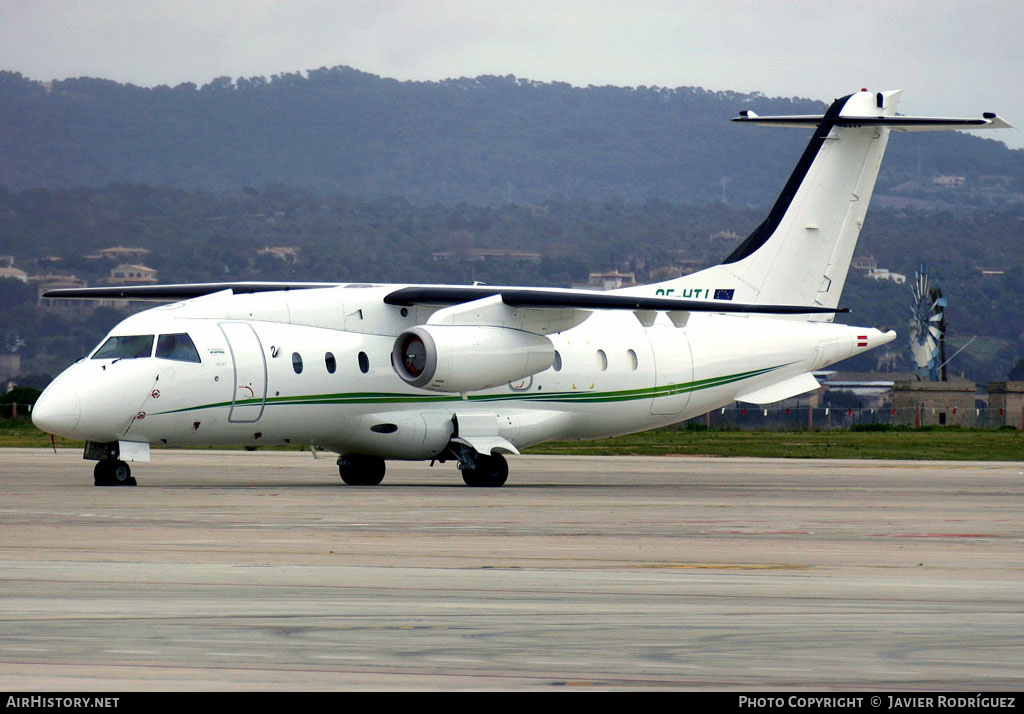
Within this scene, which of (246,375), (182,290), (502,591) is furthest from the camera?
(182,290)

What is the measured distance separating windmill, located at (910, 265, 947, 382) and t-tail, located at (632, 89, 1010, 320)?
6759 cm

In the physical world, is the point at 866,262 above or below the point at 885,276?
above

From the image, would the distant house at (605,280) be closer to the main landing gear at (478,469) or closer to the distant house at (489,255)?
the distant house at (489,255)

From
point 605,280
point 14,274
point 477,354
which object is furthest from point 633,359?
point 605,280

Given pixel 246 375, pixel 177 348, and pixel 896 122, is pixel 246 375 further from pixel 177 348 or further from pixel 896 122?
pixel 896 122

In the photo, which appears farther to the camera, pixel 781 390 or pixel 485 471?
pixel 781 390

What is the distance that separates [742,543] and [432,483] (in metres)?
12.2

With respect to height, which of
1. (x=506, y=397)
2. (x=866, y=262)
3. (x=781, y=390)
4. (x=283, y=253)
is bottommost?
(x=781, y=390)

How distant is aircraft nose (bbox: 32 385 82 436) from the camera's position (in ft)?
73.1

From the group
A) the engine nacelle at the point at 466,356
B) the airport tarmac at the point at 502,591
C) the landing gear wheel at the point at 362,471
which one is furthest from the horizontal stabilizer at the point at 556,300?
the airport tarmac at the point at 502,591

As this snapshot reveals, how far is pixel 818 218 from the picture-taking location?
3147cm

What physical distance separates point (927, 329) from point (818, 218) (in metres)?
70.3

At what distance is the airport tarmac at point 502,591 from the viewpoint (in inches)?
323

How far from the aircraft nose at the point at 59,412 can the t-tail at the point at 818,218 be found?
506 inches
